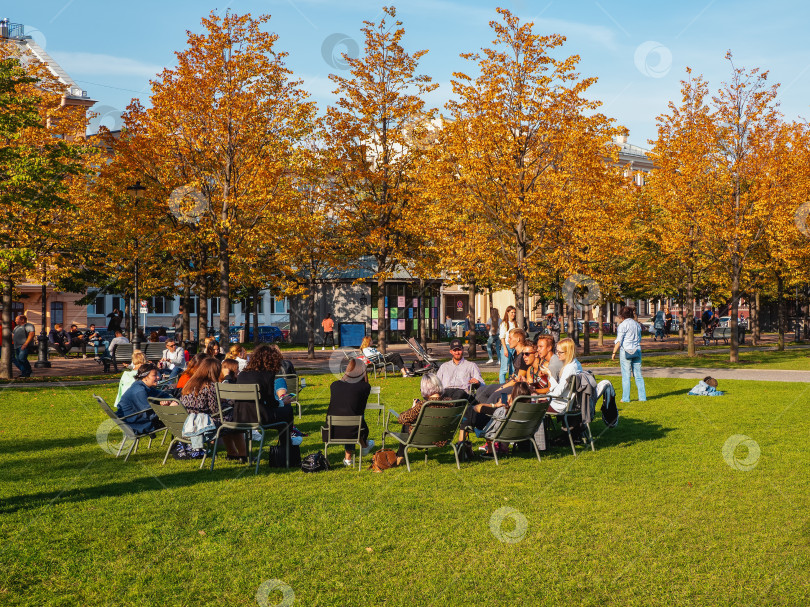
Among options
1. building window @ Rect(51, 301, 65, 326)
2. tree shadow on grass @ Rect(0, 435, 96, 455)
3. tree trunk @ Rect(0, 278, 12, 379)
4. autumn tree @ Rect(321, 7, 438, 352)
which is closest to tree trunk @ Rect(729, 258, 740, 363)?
autumn tree @ Rect(321, 7, 438, 352)

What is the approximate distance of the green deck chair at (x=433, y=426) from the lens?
9.38m

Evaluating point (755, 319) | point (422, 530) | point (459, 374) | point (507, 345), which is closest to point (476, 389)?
point (459, 374)

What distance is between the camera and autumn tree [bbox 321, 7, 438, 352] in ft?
91.5

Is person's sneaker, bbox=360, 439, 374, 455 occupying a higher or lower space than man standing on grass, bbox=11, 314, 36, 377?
lower

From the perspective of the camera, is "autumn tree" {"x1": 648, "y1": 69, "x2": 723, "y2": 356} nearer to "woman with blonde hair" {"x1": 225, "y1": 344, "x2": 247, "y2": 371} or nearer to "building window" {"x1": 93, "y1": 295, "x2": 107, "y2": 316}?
"woman with blonde hair" {"x1": 225, "y1": 344, "x2": 247, "y2": 371}

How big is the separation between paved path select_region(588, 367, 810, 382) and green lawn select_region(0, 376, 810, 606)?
1114cm

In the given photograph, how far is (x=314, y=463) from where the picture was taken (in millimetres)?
9469

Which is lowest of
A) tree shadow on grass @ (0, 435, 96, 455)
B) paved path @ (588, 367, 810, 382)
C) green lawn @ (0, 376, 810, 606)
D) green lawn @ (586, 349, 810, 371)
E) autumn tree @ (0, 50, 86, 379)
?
green lawn @ (586, 349, 810, 371)

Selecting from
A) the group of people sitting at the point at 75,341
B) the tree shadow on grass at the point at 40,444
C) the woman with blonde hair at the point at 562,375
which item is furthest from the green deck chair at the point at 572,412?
the group of people sitting at the point at 75,341

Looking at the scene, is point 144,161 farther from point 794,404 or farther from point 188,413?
point 794,404

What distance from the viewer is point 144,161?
27.0m

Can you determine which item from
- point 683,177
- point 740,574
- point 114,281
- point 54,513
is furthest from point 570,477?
point 114,281

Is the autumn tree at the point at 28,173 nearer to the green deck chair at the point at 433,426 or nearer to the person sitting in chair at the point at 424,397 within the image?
the person sitting in chair at the point at 424,397

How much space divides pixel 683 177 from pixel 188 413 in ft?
74.3
